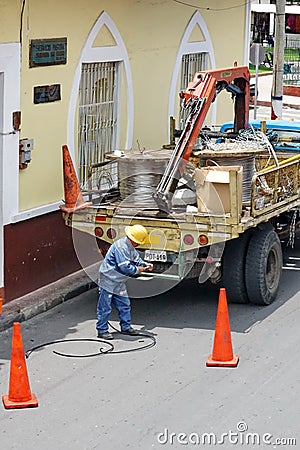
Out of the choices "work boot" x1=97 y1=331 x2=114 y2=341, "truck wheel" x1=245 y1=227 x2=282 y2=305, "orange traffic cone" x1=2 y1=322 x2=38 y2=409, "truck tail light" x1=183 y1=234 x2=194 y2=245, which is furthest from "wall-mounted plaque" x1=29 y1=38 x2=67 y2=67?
"orange traffic cone" x1=2 y1=322 x2=38 y2=409

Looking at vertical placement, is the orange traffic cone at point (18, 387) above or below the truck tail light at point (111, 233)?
below

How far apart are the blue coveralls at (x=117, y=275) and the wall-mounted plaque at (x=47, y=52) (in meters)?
2.77

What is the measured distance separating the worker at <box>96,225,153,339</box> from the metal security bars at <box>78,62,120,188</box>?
2.64 metres

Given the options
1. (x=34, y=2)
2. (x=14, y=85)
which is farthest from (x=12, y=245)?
(x=34, y=2)

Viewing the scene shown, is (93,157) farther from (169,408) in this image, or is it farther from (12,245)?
(169,408)

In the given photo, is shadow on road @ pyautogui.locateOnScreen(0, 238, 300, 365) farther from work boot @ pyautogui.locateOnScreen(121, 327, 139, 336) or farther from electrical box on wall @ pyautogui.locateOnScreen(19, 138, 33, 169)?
electrical box on wall @ pyautogui.locateOnScreen(19, 138, 33, 169)

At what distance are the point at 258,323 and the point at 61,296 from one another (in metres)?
2.50

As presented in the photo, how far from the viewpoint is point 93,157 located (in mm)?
14141

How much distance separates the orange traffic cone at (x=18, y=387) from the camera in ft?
29.6

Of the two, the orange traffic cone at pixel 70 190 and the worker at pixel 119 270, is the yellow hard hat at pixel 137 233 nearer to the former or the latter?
the worker at pixel 119 270

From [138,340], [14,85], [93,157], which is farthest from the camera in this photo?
[93,157]

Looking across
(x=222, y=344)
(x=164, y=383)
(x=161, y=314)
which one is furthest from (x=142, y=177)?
A: (x=164, y=383)

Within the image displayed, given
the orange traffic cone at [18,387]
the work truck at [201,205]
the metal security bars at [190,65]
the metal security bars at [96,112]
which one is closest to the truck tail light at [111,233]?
the work truck at [201,205]

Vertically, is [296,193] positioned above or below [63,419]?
above
